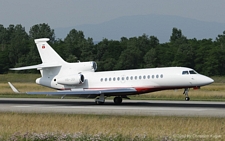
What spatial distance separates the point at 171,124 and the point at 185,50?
82265mm

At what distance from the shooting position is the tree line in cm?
9725

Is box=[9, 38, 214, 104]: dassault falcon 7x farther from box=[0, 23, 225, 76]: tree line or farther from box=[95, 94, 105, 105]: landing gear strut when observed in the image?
box=[0, 23, 225, 76]: tree line

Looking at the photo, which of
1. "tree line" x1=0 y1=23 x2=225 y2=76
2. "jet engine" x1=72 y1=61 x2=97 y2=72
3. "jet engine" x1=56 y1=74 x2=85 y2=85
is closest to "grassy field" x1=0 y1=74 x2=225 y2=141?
"jet engine" x1=56 y1=74 x2=85 y2=85

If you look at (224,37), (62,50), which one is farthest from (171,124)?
(224,37)

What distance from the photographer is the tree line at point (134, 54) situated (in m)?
97.2

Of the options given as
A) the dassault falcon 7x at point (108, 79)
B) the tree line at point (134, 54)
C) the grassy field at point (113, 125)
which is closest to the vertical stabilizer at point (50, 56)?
the dassault falcon 7x at point (108, 79)

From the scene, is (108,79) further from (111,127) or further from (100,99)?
(111,127)

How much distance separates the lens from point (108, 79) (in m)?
35.6

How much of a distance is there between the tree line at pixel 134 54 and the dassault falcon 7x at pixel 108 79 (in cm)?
5684

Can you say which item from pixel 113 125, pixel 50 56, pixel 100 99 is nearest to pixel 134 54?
pixel 50 56

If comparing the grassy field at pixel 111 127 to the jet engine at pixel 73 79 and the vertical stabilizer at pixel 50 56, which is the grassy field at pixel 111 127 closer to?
the jet engine at pixel 73 79

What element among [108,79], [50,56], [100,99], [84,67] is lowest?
[100,99]

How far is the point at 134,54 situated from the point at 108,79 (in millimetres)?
69793

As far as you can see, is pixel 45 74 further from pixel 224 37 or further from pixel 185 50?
pixel 224 37
